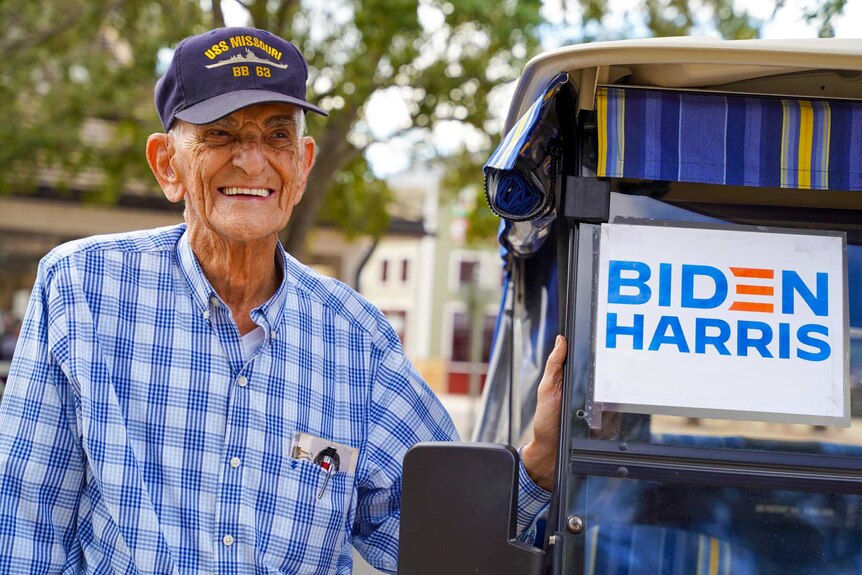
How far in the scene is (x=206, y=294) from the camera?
2.48 meters

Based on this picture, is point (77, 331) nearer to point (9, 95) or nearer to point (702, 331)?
point (702, 331)

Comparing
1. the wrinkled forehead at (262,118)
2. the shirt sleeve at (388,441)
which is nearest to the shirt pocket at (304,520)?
the shirt sleeve at (388,441)

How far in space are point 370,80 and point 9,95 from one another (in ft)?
16.2

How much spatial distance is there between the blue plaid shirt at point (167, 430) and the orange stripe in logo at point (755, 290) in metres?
0.64

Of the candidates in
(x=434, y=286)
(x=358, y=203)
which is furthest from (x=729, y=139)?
(x=434, y=286)

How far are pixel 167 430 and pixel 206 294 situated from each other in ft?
1.11

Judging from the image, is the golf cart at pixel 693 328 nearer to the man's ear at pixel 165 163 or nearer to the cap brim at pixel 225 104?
the cap brim at pixel 225 104

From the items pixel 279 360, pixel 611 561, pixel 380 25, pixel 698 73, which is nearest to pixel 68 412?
pixel 279 360

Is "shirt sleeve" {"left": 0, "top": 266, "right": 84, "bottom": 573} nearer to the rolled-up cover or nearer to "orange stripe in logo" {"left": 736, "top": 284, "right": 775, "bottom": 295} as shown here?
the rolled-up cover

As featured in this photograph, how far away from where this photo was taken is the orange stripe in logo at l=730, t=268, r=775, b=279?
7.04 feet

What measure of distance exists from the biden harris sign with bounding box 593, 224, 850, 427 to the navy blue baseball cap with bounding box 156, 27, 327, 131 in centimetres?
88

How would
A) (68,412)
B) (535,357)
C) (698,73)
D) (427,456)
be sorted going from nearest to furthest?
1. (427,456)
2. (698,73)
3. (68,412)
4. (535,357)

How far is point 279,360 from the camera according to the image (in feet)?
8.26

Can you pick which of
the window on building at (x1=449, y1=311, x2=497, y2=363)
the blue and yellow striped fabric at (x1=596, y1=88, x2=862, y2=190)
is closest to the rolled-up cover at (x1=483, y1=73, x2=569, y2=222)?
the blue and yellow striped fabric at (x1=596, y1=88, x2=862, y2=190)
